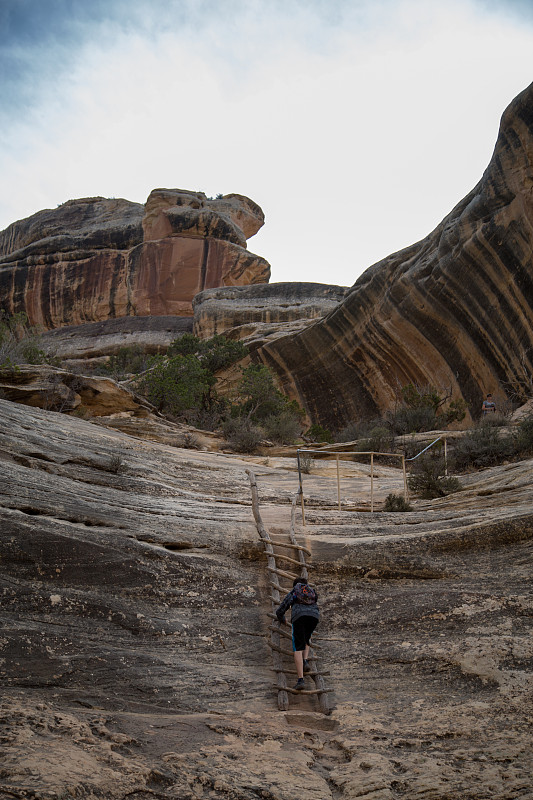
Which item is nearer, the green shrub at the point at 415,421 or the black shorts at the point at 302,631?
the black shorts at the point at 302,631

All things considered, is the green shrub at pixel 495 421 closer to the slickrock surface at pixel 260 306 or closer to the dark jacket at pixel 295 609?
the dark jacket at pixel 295 609

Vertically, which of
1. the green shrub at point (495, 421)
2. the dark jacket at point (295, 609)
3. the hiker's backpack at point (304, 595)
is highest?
the green shrub at point (495, 421)

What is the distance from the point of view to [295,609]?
590cm

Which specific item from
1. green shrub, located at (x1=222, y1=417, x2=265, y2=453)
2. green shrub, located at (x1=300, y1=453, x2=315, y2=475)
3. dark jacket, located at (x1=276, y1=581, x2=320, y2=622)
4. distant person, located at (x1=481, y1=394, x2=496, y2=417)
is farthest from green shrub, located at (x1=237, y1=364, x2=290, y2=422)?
dark jacket, located at (x1=276, y1=581, x2=320, y2=622)

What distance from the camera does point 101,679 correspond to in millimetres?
4762

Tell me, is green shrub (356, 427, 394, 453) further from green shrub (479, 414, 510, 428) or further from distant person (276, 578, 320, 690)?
distant person (276, 578, 320, 690)

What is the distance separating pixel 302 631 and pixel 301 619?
0.11 m

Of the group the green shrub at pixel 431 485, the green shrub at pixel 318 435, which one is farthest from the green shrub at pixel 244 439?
the green shrub at pixel 431 485

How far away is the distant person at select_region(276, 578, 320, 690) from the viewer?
551cm

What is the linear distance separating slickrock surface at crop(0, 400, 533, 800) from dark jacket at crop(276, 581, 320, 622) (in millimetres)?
284

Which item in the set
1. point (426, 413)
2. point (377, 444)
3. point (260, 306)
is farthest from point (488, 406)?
point (260, 306)

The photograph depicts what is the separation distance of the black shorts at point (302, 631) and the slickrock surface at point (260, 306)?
29.6 metres

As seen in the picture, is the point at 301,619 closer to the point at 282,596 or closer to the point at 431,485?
the point at 282,596

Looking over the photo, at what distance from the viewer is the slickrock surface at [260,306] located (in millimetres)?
36763
